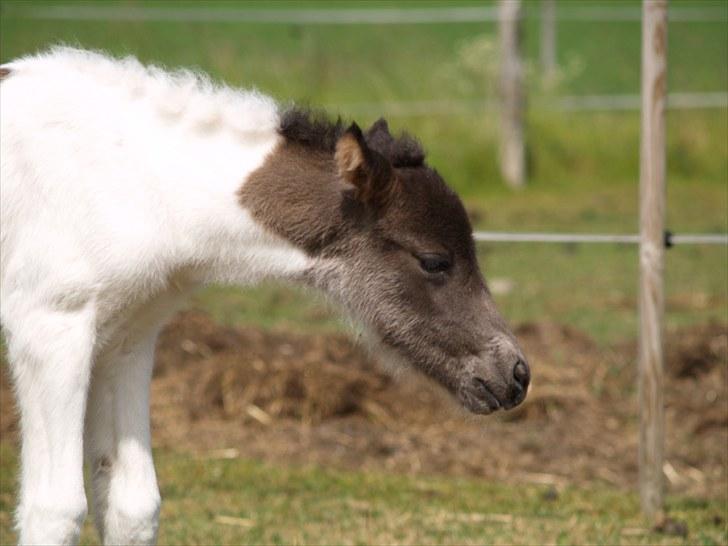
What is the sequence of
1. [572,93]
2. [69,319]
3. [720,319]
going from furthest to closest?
[572,93] → [720,319] → [69,319]

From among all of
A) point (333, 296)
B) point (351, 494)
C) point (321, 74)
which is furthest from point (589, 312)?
point (321, 74)

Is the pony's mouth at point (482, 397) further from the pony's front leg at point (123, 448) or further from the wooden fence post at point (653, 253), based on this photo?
the wooden fence post at point (653, 253)

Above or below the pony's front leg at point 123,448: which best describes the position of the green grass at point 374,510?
below

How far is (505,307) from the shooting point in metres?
11.3

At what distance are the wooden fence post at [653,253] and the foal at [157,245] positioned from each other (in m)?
1.94

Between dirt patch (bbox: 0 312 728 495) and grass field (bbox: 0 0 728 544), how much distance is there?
38 cm

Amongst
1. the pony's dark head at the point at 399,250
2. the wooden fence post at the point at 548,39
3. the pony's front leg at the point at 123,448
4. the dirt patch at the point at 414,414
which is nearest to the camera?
the pony's dark head at the point at 399,250

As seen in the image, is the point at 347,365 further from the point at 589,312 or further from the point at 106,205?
the point at 106,205

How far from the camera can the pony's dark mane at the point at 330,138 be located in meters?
4.98

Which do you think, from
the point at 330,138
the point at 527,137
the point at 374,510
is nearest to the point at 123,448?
the point at 330,138

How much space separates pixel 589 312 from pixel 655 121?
15.2 feet

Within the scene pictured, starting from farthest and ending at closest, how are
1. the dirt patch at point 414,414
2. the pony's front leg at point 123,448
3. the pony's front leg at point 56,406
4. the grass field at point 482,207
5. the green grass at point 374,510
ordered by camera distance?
the dirt patch at point 414,414 < the grass field at point 482,207 < the green grass at point 374,510 < the pony's front leg at point 123,448 < the pony's front leg at point 56,406

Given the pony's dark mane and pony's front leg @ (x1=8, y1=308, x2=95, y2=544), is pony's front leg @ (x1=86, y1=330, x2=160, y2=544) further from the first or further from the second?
the pony's dark mane

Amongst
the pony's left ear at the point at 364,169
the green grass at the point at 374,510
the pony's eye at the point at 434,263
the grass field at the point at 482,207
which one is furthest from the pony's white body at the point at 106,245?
the green grass at the point at 374,510
